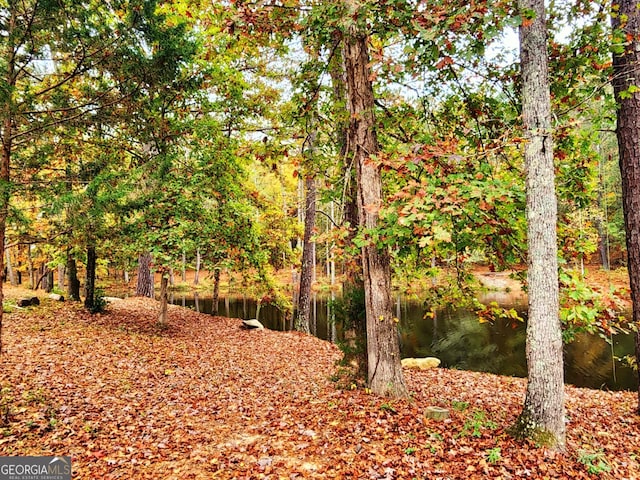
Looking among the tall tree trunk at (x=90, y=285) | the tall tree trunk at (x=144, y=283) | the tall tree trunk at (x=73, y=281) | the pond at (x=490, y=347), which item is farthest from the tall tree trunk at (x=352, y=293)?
the tall tree trunk at (x=144, y=283)

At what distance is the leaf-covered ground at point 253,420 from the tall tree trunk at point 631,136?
234 cm

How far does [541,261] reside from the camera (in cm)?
402

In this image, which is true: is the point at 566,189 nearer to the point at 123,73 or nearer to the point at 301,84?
the point at 301,84

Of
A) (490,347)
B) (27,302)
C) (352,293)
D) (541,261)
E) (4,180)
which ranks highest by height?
(4,180)

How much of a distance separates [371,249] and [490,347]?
35.6 ft

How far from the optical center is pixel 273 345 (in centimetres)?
1091

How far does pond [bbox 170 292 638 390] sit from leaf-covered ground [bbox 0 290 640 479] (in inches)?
102

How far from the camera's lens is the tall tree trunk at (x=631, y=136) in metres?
5.02

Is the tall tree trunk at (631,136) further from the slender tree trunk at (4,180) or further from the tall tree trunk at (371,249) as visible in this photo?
the slender tree trunk at (4,180)

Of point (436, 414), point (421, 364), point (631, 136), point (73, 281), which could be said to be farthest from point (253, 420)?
point (73, 281)

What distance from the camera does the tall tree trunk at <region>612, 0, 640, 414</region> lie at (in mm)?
5016

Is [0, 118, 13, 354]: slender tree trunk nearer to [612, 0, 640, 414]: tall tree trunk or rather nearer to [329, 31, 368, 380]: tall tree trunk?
[329, 31, 368, 380]: tall tree trunk

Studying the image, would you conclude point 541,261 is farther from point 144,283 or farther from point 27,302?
point 144,283

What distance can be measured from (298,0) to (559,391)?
6356 millimetres
